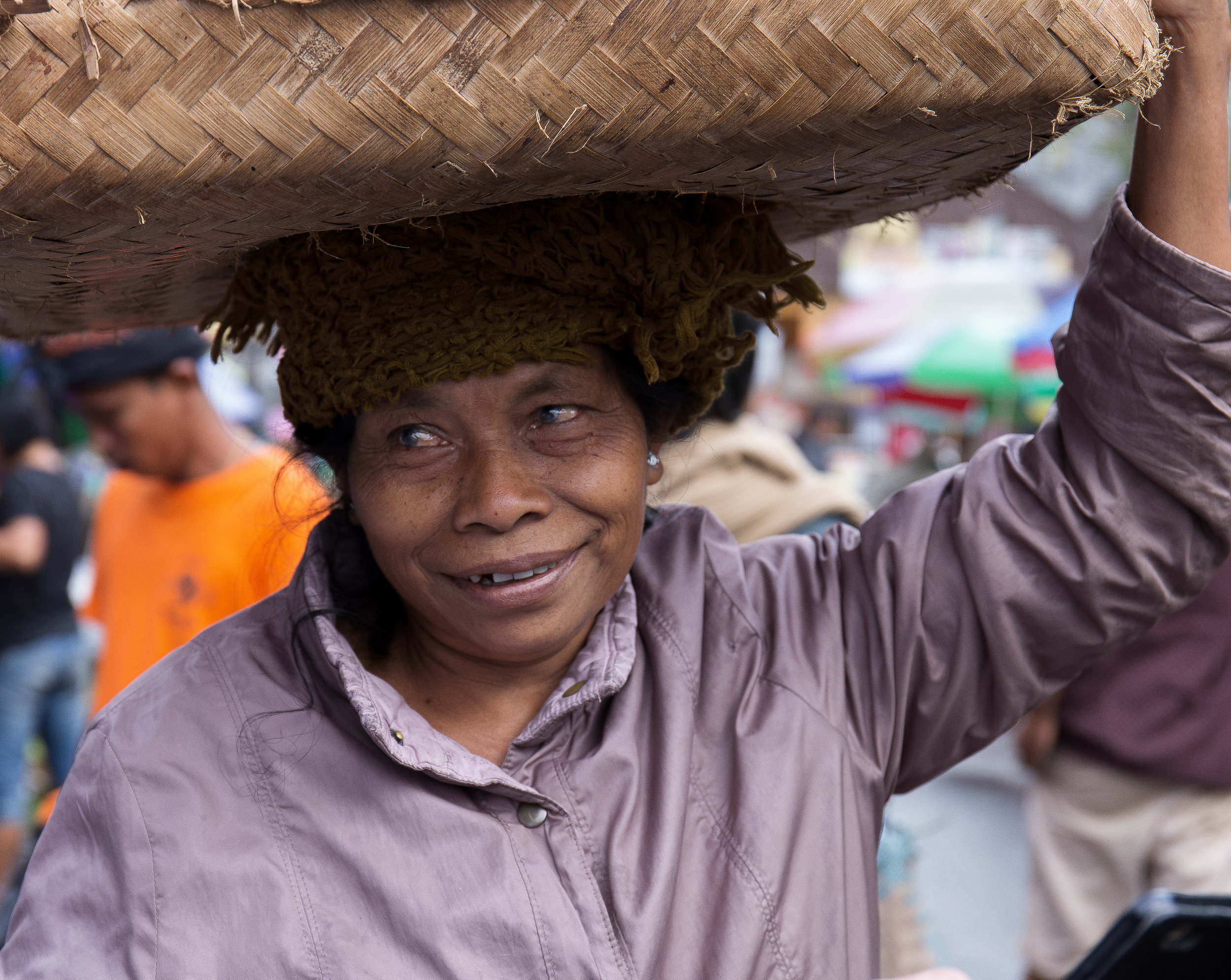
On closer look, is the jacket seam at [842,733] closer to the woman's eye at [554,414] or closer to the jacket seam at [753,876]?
the jacket seam at [753,876]

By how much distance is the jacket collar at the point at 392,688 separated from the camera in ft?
4.73

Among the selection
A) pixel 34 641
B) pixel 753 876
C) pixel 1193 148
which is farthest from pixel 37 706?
pixel 1193 148

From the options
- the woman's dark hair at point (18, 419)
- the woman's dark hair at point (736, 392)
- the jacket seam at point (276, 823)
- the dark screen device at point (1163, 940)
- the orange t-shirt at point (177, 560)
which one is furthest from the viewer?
the woman's dark hair at point (18, 419)

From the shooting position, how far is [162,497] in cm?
344

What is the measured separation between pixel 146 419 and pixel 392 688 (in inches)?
86.0

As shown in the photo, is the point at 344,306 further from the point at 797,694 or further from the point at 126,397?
the point at 126,397

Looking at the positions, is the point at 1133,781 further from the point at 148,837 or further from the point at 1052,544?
the point at 148,837

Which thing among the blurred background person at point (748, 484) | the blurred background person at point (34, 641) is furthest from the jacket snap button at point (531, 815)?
the blurred background person at point (34, 641)

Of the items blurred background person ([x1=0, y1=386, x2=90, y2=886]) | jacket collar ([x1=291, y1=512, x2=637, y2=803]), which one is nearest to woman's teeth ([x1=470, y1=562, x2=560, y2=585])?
jacket collar ([x1=291, y1=512, x2=637, y2=803])

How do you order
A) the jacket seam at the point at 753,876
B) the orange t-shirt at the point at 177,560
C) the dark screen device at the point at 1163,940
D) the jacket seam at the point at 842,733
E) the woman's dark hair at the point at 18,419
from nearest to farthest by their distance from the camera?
the dark screen device at the point at 1163,940
the jacket seam at the point at 753,876
the jacket seam at the point at 842,733
the orange t-shirt at the point at 177,560
the woman's dark hair at the point at 18,419

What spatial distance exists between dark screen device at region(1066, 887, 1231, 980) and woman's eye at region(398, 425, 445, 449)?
3.17ft

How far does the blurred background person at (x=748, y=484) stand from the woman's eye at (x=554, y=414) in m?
1.39

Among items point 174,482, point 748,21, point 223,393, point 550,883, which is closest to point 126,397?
point 174,482

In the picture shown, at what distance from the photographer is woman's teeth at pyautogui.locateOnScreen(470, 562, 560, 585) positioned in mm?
1544
